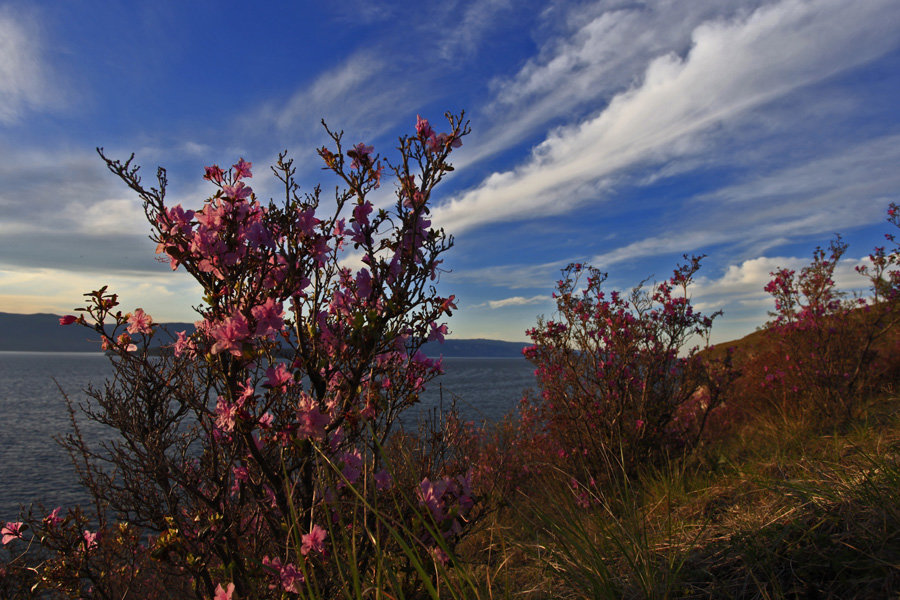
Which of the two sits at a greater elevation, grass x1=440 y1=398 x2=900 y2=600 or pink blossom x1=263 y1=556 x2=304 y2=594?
grass x1=440 y1=398 x2=900 y2=600

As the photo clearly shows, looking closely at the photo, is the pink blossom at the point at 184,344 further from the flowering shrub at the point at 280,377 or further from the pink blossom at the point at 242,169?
the pink blossom at the point at 242,169

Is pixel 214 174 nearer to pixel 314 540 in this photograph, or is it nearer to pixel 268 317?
pixel 268 317

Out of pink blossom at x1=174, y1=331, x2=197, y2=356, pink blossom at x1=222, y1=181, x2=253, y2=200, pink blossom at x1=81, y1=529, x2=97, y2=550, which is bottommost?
pink blossom at x1=81, y1=529, x2=97, y2=550

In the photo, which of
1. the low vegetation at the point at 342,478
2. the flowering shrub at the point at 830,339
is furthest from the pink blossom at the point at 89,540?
the flowering shrub at the point at 830,339

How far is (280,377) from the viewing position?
2.17 m

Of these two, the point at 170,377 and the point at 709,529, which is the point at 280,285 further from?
the point at 709,529

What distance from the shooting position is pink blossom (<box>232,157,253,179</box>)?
9.05 ft

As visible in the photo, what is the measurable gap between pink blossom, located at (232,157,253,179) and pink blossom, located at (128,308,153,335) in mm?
1015

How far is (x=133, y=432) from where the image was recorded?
2611mm

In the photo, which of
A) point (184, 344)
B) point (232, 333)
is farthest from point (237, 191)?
point (184, 344)

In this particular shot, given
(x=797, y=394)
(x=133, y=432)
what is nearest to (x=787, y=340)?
(x=797, y=394)

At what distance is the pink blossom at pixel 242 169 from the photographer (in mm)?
2758

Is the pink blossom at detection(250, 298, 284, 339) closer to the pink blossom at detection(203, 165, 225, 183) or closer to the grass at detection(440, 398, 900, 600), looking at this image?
the pink blossom at detection(203, 165, 225, 183)

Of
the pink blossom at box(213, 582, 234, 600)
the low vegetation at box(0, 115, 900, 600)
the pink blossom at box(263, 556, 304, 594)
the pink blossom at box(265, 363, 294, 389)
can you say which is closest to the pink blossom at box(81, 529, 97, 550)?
the low vegetation at box(0, 115, 900, 600)
